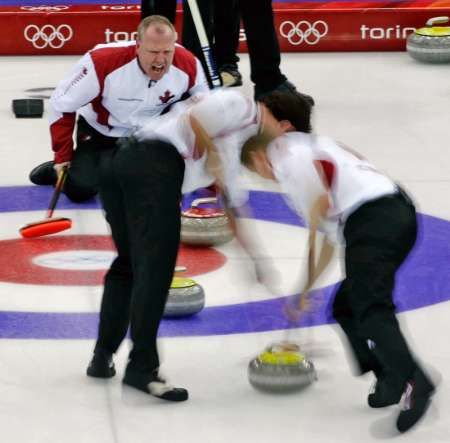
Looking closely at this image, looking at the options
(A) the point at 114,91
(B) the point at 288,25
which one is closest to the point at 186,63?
(A) the point at 114,91

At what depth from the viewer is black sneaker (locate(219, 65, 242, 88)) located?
34.1 ft

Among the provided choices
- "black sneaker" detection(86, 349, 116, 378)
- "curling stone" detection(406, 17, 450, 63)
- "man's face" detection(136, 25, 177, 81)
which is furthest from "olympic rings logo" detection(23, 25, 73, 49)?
"black sneaker" detection(86, 349, 116, 378)

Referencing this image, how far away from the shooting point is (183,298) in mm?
6078

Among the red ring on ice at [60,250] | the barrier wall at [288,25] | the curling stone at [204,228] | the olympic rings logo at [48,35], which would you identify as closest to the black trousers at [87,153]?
the red ring on ice at [60,250]

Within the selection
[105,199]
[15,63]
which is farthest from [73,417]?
[15,63]

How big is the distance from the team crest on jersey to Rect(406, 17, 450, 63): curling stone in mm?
5219

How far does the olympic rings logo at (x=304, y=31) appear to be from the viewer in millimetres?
12156

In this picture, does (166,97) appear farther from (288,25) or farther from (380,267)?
(288,25)

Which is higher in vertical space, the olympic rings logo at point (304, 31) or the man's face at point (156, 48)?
the man's face at point (156, 48)

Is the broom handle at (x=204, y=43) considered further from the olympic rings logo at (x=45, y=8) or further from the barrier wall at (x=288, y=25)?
the olympic rings logo at (x=45, y=8)

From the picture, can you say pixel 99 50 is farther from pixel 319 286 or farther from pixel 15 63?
pixel 15 63

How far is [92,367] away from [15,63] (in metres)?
6.82

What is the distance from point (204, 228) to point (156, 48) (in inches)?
52.0

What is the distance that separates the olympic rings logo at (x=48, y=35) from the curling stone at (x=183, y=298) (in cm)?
626
